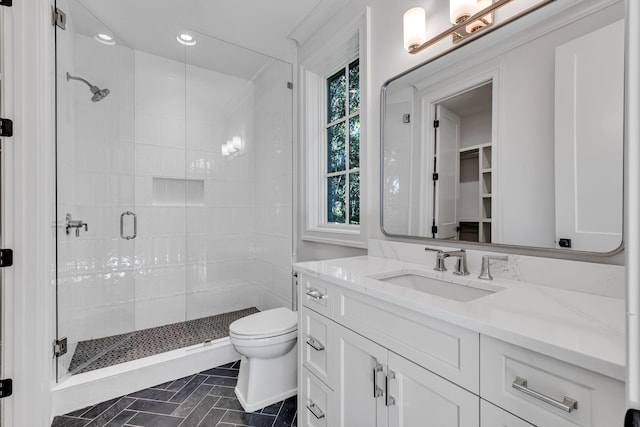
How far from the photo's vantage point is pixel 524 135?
108 cm

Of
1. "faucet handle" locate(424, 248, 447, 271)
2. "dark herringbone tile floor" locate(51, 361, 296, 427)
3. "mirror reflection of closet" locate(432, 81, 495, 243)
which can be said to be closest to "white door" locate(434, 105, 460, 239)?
"mirror reflection of closet" locate(432, 81, 495, 243)

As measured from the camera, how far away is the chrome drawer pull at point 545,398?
560 millimetres

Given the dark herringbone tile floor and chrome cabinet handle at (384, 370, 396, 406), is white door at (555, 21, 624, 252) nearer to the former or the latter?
chrome cabinet handle at (384, 370, 396, 406)

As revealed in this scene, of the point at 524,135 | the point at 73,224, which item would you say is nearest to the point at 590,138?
the point at 524,135

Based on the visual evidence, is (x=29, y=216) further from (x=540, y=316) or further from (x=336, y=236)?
(x=540, y=316)

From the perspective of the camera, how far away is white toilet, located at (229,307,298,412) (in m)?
1.69

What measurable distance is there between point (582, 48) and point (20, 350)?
265 centimetres

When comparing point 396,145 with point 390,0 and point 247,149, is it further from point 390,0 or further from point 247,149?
point 247,149

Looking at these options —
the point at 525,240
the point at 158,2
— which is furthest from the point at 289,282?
the point at 158,2

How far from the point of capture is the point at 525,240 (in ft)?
3.58

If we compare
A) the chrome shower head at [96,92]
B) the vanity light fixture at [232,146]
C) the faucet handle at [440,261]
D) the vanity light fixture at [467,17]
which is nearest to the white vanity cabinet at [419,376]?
the faucet handle at [440,261]

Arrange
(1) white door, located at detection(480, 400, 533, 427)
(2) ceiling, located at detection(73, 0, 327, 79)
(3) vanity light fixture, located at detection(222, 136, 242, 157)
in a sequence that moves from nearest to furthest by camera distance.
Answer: (1) white door, located at detection(480, 400, 533, 427) < (2) ceiling, located at detection(73, 0, 327, 79) < (3) vanity light fixture, located at detection(222, 136, 242, 157)

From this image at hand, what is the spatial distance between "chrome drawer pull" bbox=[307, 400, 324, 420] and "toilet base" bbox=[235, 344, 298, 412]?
1.51ft

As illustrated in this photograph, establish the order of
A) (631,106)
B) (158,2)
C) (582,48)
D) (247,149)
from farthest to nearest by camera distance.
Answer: (247,149), (158,2), (582,48), (631,106)
